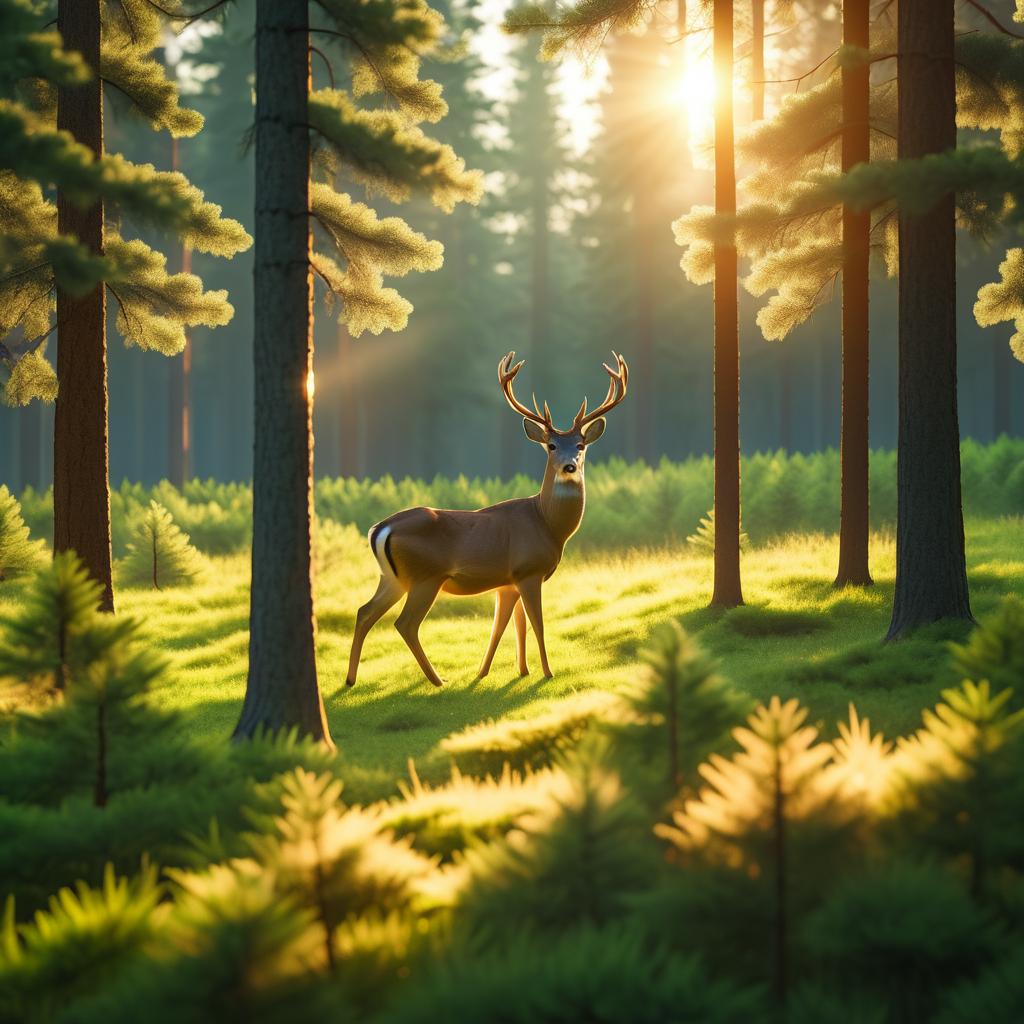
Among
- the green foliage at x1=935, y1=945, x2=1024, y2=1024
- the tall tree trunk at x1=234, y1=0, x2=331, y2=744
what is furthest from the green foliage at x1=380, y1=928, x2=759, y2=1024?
the tall tree trunk at x1=234, y1=0, x2=331, y2=744

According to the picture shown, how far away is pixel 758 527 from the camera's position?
20.9 meters

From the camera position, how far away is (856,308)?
495 inches

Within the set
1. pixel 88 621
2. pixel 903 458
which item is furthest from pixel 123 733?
pixel 903 458

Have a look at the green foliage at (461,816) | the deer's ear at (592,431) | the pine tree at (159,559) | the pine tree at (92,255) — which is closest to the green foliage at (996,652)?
the green foliage at (461,816)

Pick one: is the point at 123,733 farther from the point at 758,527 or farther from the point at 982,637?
the point at 758,527

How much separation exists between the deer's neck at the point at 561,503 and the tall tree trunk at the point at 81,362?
13.4 ft

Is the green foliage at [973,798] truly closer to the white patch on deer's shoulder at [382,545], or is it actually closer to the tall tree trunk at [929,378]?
the tall tree trunk at [929,378]

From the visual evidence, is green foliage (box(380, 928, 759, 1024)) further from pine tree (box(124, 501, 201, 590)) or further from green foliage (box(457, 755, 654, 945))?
pine tree (box(124, 501, 201, 590))

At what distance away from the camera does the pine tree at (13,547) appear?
15367 mm

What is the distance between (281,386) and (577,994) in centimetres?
537

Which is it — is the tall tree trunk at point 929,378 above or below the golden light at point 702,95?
below

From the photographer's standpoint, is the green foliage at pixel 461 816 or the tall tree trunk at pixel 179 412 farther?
the tall tree trunk at pixel 179 412

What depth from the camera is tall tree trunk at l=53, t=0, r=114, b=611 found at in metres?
10.7

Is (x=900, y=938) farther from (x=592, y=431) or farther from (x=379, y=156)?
(x=592, y=431)
